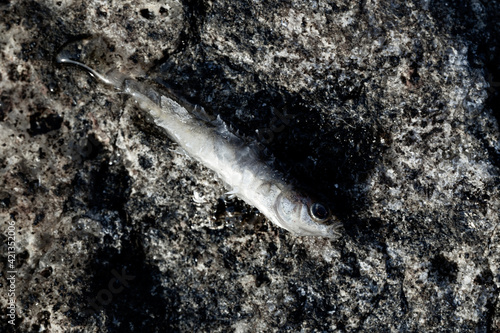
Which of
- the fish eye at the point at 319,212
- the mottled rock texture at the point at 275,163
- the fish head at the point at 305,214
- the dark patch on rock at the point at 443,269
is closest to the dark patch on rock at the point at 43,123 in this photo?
the mottled rock texture at the point at 275,163

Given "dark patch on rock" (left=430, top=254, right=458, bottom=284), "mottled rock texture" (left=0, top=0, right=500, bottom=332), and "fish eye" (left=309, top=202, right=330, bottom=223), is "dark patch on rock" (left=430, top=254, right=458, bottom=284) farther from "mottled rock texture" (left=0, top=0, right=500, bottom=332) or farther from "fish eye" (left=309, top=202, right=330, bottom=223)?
"fish eye" (left=309, top=202, right=330, bottom=223)

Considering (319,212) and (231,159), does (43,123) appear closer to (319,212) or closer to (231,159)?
(231,159)

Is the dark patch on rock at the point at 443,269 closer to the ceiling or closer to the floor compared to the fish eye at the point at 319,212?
closer to the floor

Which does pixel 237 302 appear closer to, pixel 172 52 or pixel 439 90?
pixel 172 52

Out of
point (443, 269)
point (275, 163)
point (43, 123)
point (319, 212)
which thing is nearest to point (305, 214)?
point (319, 212)

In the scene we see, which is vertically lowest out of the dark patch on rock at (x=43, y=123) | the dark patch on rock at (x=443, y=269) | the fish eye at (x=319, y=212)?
the dark patch on rock at (x=43, y=123)

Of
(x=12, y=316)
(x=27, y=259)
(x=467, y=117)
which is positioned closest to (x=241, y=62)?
(x=467, y=117)

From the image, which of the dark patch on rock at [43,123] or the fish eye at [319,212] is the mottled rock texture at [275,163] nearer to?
the dark patch on rock at [43,123]

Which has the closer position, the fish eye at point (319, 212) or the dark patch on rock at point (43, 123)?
the fish eye at point (319, 212)
